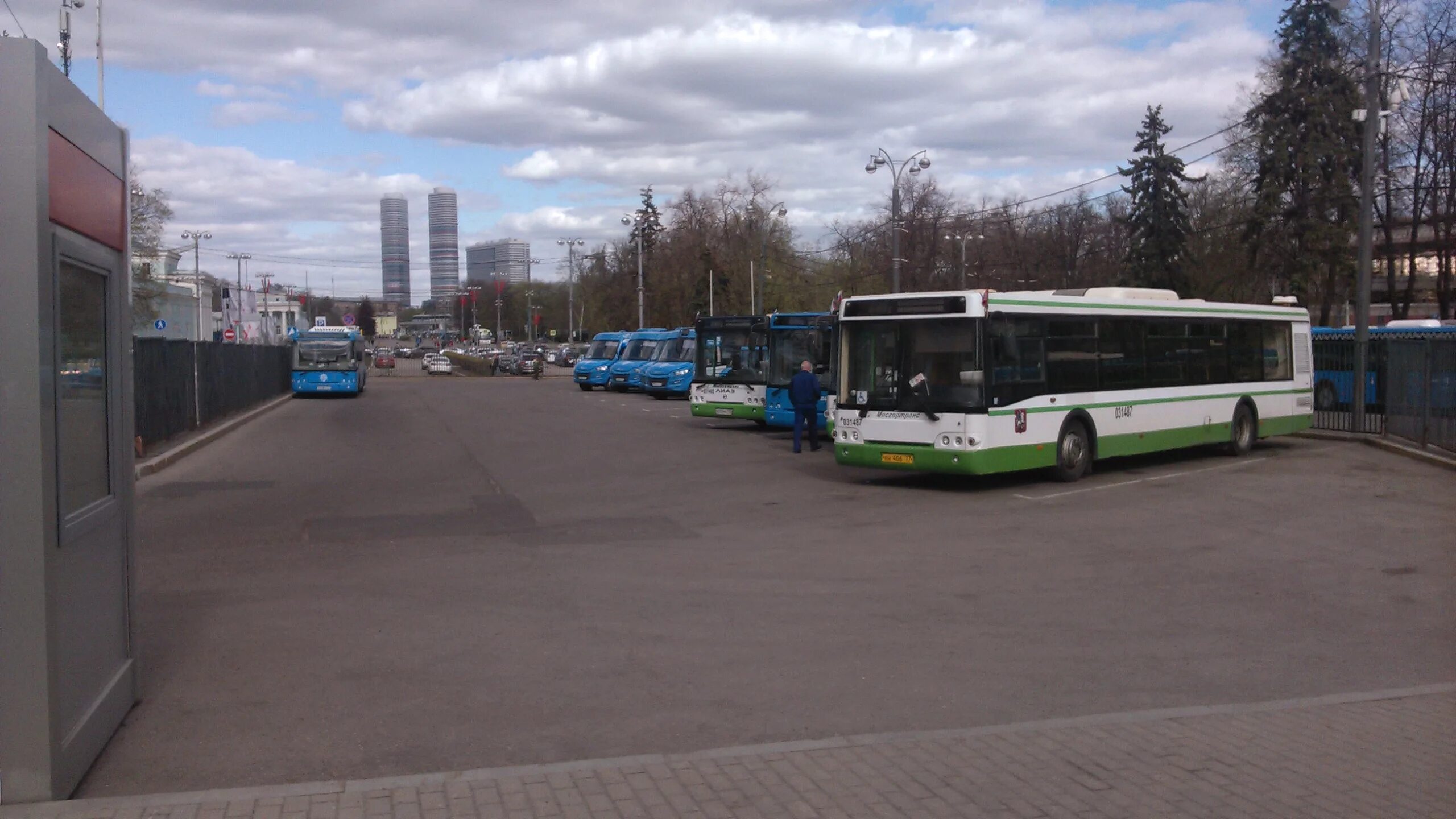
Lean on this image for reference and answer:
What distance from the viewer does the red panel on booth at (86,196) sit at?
5117 mm

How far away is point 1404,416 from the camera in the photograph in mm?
22141

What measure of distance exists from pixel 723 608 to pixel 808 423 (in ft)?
44.7

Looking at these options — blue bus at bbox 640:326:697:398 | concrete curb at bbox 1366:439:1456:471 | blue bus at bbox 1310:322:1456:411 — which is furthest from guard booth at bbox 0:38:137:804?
blue bus at bbox 640:326:697:398

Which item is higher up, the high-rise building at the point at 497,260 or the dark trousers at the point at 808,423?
the high-rise building at the point at 497,260

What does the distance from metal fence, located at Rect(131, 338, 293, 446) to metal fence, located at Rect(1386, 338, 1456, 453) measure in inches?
806

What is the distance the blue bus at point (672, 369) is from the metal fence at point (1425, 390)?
2417 centimetres

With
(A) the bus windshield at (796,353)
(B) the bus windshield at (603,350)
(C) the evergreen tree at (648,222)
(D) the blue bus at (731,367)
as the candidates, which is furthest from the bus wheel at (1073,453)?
(C) the evergreen tree at (648,222)

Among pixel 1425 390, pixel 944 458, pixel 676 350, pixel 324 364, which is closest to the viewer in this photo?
pixel 944 458

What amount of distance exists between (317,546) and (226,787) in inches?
280

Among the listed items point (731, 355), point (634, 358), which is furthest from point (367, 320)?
point (731, 355)

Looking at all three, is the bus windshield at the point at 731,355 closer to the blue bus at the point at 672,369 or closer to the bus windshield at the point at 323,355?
the blue bus at the point at 672,369

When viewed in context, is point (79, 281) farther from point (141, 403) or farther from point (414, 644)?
point (141, 403)

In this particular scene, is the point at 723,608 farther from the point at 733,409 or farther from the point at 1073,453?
the point at 733,409

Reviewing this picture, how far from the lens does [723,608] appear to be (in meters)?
9.06
